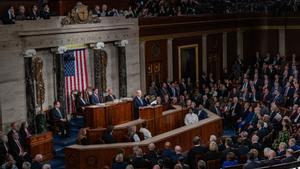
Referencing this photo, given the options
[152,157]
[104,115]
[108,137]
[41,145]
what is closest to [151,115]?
[104,115]

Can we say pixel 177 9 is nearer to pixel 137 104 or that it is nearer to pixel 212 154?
pixel 137 104

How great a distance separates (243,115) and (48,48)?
283 inches

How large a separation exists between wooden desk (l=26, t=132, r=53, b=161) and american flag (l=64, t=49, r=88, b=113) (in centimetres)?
389

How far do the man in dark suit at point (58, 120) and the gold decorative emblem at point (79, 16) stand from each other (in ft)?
10.2

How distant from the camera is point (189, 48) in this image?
25.9 metres

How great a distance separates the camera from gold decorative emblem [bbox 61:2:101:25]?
19266mm

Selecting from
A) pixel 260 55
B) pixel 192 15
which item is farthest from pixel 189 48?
pixel 260 55

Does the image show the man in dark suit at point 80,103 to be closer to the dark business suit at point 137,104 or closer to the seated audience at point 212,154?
the dark business suit at point 137,104

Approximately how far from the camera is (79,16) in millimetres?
19641

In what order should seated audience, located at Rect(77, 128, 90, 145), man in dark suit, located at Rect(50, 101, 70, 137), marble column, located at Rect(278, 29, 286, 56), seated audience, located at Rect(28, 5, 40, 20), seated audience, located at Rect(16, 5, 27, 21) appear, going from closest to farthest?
1. seated audience, located at Rect(77, 128, 90, 145)
2. seated audience, located at Rect(16, 5, 27, 21)
3. man in dark suit, located at Rect(50, 101, 70, 137)
4. seated audience, located at Rect(28, 5, 40, 20)
5. marble column, located at Rect(278, 29, 286, 56)

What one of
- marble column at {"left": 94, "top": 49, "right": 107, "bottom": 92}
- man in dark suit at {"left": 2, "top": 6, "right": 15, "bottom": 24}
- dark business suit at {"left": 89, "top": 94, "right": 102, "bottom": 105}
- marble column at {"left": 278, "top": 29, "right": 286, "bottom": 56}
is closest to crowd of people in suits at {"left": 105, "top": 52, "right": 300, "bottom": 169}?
marble column at {"left": 278, "top": 29, "right": 286, "bottom": 56}

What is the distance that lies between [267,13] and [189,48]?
638cm

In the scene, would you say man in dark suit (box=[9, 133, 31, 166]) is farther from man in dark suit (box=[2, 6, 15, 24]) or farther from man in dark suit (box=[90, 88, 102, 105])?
man in dark suit (box=[90, 88, 102, 105])

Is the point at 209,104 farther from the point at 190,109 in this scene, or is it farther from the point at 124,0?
the point at 124,0
